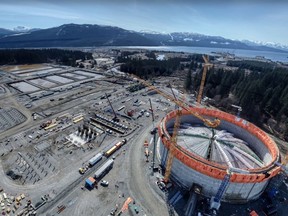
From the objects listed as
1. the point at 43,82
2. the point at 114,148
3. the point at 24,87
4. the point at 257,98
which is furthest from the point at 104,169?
the point at 43,82

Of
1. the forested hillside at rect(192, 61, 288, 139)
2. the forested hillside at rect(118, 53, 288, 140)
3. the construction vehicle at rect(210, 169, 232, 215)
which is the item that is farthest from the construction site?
the forested hillside at rect(192, 61, 288, 139)

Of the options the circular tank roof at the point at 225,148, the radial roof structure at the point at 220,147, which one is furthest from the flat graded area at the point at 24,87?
the radial roof structure at the point at 220,147

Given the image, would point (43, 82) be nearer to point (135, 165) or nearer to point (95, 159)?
point (95, 159)

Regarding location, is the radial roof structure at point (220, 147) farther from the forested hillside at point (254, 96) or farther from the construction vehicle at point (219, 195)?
the forested hillside at point (254, 96)

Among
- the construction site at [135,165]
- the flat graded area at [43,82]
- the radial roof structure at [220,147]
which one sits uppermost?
the radial roof structure at [220,147]

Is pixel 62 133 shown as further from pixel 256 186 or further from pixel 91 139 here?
pixel 256 186

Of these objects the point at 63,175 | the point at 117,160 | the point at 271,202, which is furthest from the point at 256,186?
the point at 63,175
